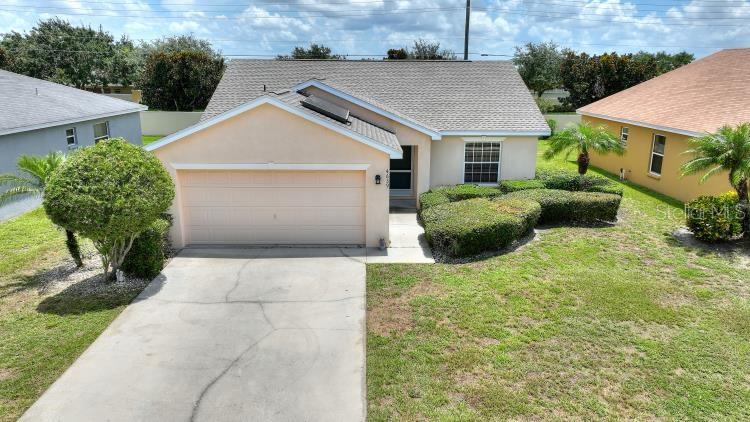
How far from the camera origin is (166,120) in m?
33.8

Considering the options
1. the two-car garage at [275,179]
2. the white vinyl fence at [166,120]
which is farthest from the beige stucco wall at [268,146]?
the white vinyl fence at [166,120]

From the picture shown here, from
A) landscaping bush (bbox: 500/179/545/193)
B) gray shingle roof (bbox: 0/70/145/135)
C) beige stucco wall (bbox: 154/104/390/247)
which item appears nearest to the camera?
beige stucco wall (bbox: 154/104/390/247)

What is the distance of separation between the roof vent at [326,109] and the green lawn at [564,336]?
4.55m

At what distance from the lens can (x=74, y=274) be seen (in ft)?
36.0

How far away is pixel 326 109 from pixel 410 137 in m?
3.42

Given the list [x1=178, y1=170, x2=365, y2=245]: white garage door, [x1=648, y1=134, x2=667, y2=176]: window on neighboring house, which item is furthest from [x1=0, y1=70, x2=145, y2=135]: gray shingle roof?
[x1=648, y1=134, x2=667, y2=176]: window on neighboring house

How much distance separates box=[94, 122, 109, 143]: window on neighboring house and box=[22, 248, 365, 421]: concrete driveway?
13.6 meters

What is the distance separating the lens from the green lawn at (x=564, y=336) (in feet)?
21.4

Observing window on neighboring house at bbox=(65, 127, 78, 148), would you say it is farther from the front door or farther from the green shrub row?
the green shrub row

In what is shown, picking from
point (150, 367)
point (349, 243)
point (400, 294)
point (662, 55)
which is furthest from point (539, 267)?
point (662, 55)

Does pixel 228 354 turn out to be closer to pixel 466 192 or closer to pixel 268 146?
pixel 268 146

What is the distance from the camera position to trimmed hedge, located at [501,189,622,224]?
13977 mm

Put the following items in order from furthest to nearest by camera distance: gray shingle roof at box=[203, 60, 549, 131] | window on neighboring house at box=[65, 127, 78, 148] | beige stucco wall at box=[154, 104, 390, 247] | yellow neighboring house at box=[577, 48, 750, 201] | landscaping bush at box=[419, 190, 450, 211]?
window on neighboring house at box=[65, 127, 78, 148] < gray shingle roof at box=[203, 60, 549, 131] < yellow neighboring house at box=[577, 48, 750, 201] < landscaping bush at box=[419, 190, 450, 211] < beige stucco wall at box=[154, 104, 390, 247]

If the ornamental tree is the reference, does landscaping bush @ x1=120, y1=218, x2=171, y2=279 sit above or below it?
below
